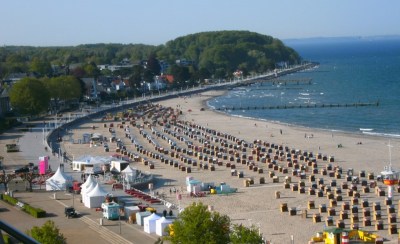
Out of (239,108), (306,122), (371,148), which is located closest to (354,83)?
(239,108)

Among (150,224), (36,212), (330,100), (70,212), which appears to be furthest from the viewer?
(330,100)

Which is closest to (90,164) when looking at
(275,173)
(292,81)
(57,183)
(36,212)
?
(57,183)

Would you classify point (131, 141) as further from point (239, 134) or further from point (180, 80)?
point (180, 80)

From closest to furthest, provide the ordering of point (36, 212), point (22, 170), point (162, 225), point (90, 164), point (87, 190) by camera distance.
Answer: point (162, 225)
point (36, 212)
point (87, 190)
point (22, 170)
point (90, 164)

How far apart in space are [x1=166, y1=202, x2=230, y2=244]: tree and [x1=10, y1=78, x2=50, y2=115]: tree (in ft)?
145

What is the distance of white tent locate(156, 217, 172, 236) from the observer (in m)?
19.5

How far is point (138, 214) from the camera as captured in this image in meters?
21.0

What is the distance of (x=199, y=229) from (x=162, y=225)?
4.45 m

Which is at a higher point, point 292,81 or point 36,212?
point 36,212

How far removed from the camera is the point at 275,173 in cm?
3172

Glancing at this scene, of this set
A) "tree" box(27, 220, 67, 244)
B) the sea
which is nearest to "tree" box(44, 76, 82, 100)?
the sea

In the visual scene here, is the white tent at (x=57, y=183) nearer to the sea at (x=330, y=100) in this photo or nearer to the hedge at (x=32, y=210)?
the hedge at (x=32, y=210)

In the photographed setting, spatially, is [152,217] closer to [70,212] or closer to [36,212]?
[70,212]

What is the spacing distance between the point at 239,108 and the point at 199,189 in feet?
146
